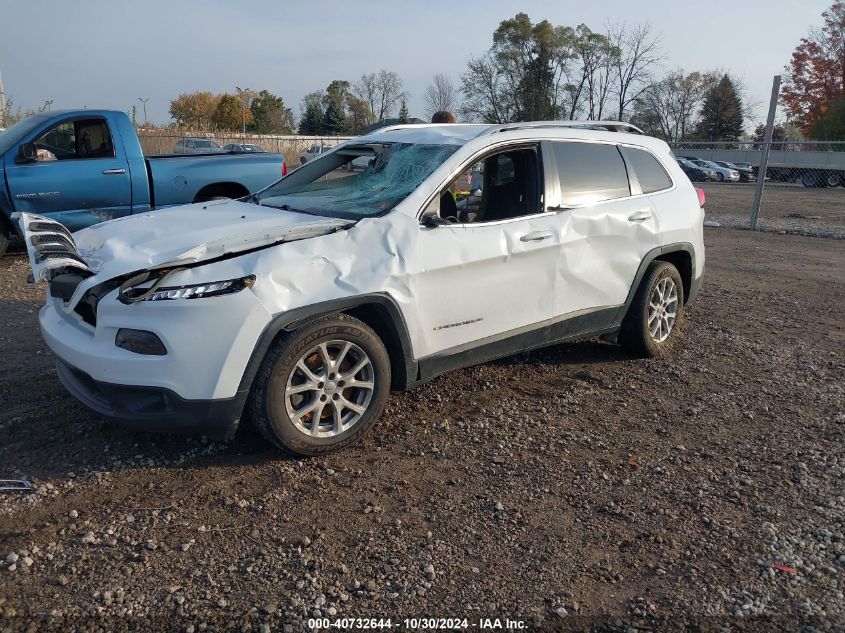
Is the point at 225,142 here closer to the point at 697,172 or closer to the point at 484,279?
the point at 697,172

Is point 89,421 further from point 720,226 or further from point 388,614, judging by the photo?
point 720,226

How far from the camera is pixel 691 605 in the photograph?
9.05ft

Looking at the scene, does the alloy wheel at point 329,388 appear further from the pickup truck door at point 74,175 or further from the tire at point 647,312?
the pickup truck door at point 74,175

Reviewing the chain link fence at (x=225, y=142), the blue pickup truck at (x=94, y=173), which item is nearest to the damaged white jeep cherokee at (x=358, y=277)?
the blue pickup truck at (x=94, y=173)

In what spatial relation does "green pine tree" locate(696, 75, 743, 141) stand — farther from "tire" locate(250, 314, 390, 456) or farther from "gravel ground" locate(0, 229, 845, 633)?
"tire" locate(250, 314, 390, 456)

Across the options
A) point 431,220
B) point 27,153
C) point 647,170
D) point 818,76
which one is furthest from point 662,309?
point 818,76

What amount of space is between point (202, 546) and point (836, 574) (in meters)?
2.68

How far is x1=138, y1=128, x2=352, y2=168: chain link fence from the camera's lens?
26625 mm

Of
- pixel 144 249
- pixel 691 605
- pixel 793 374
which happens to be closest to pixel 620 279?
pixel 793 374

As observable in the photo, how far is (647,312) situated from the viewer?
5520mm

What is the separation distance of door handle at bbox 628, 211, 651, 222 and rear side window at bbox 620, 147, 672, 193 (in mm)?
224

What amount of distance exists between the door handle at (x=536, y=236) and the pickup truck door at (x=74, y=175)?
6030 millimetres

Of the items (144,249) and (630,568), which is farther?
(144,249)

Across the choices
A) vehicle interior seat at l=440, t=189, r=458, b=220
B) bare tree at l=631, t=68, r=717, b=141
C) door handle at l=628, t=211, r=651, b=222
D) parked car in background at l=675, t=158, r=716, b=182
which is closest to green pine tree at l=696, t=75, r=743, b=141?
bare tree at l=631, t=68, r=717, b=141
